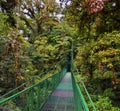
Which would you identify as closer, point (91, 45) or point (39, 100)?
point (39, 100)

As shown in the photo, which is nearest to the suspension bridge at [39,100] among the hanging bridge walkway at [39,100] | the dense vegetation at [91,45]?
the hanging bridge walkway at [39,100]

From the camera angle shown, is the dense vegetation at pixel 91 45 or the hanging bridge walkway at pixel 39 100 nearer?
the hanging bridge walkway at pixel 39 100

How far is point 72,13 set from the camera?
8.24 meters

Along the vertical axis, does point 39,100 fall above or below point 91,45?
below

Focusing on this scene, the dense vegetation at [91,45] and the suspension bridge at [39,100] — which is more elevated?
the dense vegetation at [91,45]

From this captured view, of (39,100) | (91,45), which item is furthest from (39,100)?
(91,45)

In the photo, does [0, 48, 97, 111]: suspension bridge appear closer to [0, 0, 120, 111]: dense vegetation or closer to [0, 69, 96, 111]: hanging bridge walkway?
[0, 69, 96, 111]: hanging bridge walkway

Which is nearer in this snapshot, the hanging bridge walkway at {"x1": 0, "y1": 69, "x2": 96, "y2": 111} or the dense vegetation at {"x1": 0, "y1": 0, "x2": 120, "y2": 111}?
the hanging bridge walkway at {"x1": 0, "y1": 69, "x2": 96, "y2": 111}

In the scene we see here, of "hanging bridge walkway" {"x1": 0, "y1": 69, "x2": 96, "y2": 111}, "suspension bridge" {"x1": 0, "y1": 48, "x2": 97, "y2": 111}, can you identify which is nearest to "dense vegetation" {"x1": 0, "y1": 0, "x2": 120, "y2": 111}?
"suspension bridge" {"x1": 0, "y1": 48, "x2": 97, "y2": 111}

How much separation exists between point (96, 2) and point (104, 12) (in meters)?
2.39

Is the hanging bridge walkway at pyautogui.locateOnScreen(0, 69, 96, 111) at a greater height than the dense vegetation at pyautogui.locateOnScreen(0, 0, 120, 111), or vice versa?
the dense vegetation at pyautogui.locateOnScreen(0, 0, 120, 111)

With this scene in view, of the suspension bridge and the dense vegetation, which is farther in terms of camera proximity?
the dense vegetation

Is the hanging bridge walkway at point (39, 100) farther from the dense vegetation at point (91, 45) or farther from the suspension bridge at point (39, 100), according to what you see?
the dense vegetation at point (91, 45)

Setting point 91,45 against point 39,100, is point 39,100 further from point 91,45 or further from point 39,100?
point 91,45
